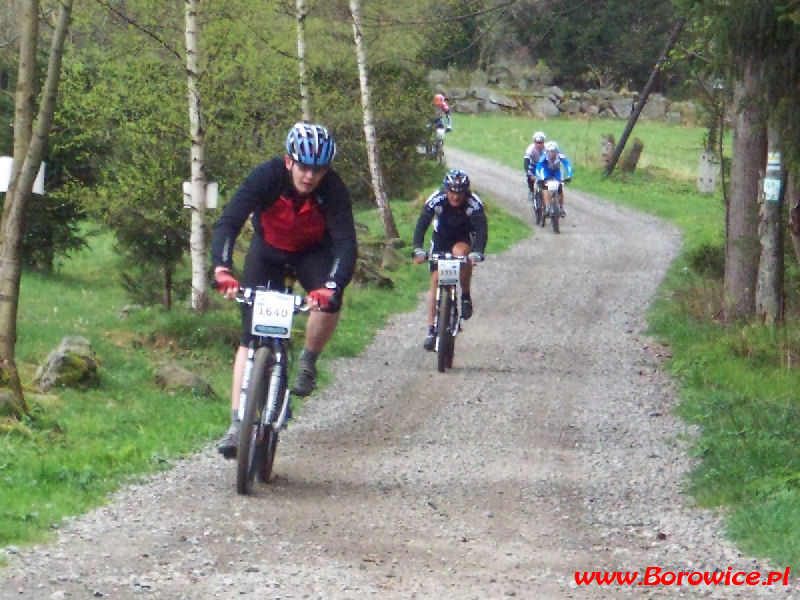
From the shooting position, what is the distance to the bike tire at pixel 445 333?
524 inches

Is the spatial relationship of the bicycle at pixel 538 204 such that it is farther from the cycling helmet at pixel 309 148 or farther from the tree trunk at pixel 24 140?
the cycling helmet at pixel 309 148

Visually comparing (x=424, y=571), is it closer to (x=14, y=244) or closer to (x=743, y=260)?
(x=14, y=244)

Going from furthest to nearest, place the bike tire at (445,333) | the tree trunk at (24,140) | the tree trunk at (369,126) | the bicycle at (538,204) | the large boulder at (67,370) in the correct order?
1. the bicycle at (538,204)
2. the tree trunk at (369,126)
3. the bike tire at (445,333)
4. the large boulder at (67,370)
5. the tree trunk at (24,140)

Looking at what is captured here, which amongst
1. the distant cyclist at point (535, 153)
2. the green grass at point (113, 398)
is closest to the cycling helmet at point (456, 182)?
the green grass at point (113, 398)

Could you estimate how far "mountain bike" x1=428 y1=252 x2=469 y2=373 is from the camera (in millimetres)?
13352

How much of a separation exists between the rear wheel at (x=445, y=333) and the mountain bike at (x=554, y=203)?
15391 mm

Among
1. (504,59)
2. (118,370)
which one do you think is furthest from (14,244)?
(504,59)

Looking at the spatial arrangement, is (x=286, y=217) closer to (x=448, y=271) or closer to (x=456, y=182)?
(x=456, y=182)

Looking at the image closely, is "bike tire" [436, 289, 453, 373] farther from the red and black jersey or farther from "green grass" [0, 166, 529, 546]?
the red and black jersey

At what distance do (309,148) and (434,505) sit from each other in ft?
7.19

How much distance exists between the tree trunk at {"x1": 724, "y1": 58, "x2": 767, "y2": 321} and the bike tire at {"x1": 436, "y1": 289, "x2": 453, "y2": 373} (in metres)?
3.61

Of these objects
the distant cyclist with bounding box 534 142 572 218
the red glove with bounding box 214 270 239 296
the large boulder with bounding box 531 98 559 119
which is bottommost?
the red glove with bounding box 214 270 239 296

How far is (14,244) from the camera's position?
10820mm

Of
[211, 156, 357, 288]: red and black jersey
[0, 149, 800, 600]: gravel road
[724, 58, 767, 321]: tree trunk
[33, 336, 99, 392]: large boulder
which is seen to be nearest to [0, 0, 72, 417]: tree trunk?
[33, 336, 99, 392]: large boulder
